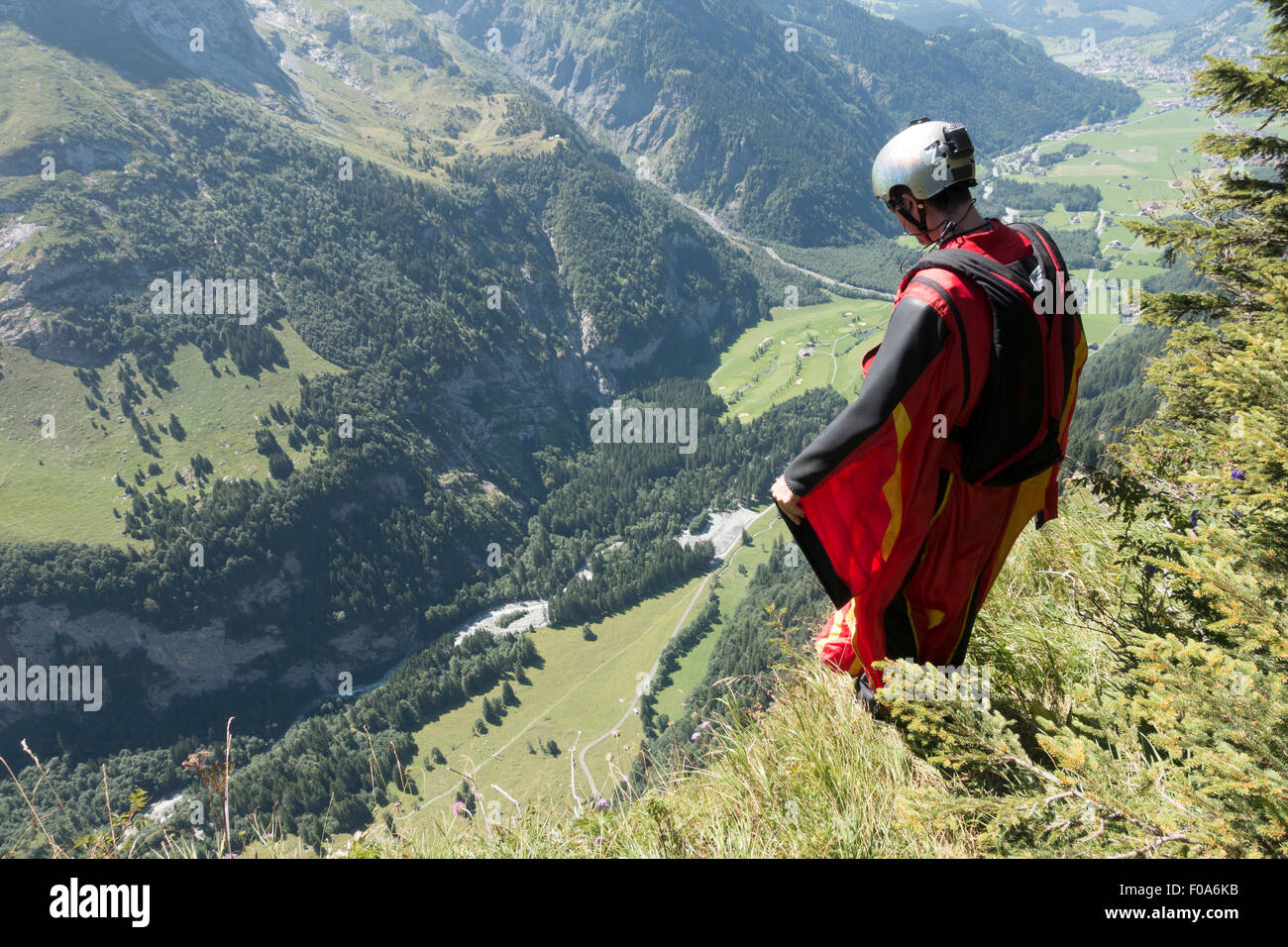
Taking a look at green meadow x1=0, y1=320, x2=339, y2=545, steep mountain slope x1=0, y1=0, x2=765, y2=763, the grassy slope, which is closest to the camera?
the grassy slope

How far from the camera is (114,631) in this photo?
4569 inches

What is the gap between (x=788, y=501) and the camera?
384cm

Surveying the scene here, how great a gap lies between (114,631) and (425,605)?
55.1 metres

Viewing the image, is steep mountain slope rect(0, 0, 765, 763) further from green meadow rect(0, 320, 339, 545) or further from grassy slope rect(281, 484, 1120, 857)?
grassy slope rect(281, 484, 1120, 857)

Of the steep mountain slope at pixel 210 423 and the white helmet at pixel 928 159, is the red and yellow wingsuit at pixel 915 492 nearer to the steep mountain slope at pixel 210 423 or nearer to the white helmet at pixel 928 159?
the white helmet at pixel 928 159

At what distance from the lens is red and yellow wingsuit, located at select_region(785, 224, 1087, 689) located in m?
3.46

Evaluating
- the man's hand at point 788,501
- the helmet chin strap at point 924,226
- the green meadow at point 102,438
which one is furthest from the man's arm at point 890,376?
the green meadow at point 102,438

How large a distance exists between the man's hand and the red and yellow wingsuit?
0.17ft

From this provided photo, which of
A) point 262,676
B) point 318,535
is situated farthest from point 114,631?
point 318,535

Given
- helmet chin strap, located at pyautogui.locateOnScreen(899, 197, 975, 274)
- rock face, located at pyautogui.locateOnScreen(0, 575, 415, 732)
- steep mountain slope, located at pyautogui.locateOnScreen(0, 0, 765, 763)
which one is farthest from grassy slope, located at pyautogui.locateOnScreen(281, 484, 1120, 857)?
rock face, located at pyautogui.locateOnScreen(0, 575, 415, 732)
